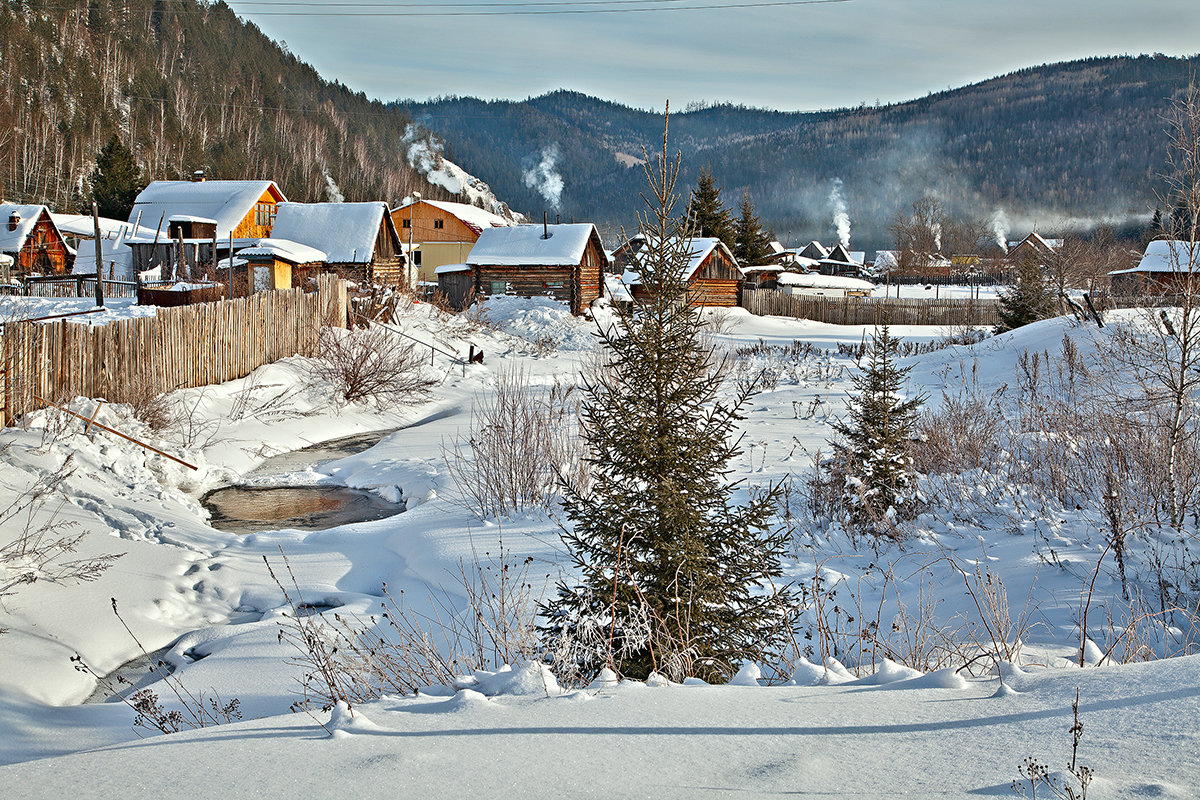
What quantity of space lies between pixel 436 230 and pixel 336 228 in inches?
1151

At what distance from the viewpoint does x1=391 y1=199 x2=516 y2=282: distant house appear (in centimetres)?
6456

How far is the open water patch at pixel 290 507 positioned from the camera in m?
9.46

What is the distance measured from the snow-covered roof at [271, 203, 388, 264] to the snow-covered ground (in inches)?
906

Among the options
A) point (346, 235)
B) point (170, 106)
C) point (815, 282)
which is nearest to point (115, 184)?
point (346, 235)

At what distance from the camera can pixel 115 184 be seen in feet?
168

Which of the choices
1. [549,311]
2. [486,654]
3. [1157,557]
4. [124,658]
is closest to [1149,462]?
[1157,557]

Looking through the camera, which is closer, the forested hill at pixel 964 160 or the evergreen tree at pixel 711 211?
the evergreen tree at pixel 711 211

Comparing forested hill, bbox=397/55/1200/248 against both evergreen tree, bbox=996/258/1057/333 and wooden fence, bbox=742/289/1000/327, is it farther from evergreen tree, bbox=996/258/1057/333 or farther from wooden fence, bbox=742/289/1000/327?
evergreen tree, bbox=996/258/1057/333

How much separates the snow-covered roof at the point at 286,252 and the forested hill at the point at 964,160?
317 feet

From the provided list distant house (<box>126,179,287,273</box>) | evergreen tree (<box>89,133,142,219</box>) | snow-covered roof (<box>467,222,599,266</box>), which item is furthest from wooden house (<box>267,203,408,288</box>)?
evergreen tree (<box>89,133,142,219</box>)

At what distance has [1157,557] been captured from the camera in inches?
232

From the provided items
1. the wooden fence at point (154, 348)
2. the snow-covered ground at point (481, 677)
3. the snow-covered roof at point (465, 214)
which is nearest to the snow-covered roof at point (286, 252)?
the wooden fence at point (154, 348)

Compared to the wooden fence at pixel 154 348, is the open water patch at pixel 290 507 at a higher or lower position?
lower

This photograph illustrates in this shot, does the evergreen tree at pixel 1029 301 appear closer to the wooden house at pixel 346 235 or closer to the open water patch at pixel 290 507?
the open water patch at pixel 290 507
